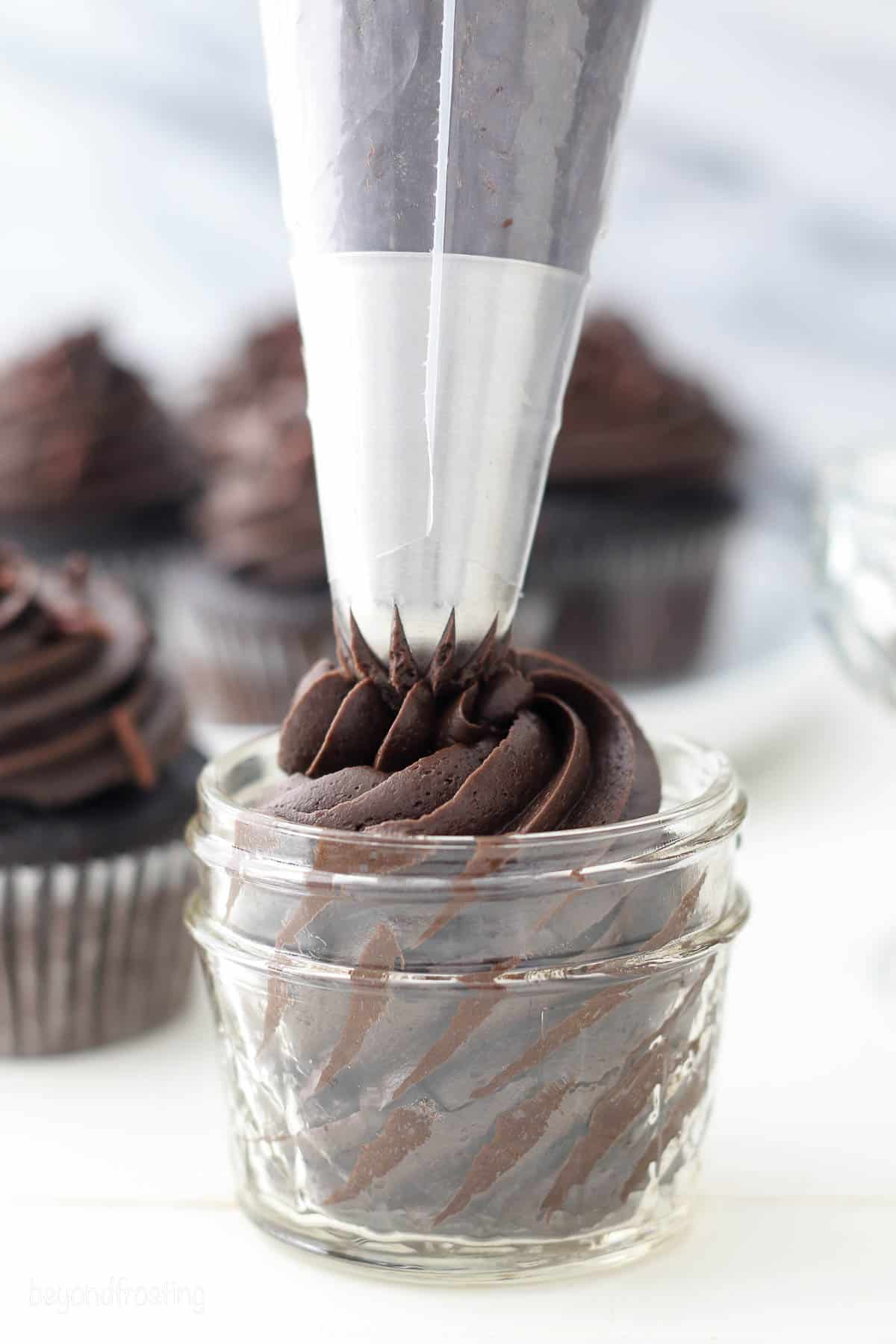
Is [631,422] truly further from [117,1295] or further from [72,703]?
[117,1295]

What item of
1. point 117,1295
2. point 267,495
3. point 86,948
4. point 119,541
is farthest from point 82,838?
point 119,541

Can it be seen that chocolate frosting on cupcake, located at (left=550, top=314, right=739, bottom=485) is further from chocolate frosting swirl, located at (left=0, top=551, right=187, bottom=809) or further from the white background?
chocolate frosting swirl, located at (left=0, top=551, right=187, bottom=809)

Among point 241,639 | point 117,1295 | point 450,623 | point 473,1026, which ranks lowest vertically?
point 241,639

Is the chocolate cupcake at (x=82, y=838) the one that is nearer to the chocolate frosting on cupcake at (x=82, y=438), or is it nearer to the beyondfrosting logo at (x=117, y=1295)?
the beyondfrosting logo at (x=117, y=1295)

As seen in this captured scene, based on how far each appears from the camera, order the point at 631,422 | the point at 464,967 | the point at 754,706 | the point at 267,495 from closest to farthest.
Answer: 1. the point at 464,967
2. the point at 754,706
3. the point at 267,495
4. the point at 631,422

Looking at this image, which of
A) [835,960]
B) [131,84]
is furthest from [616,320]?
[835,960]

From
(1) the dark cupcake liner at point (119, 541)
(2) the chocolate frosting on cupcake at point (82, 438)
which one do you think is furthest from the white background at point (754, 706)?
(1) the dark cupcake liner at point (119, 541)

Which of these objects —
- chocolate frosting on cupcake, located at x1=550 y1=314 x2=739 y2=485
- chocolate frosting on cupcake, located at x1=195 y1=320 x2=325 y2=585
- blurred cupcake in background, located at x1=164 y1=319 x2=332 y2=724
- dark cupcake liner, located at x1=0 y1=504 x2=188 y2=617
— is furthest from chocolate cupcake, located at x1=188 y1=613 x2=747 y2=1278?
dark cupcake liner, located at x1=0 y1=504 x2=188 y2=617
